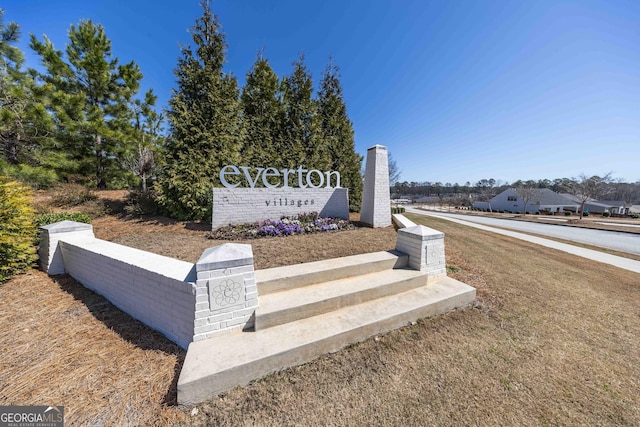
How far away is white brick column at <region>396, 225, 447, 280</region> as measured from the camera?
11.9ft

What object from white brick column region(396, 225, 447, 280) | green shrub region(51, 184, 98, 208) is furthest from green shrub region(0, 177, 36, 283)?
white brick column region(396, 225, 447, 280)

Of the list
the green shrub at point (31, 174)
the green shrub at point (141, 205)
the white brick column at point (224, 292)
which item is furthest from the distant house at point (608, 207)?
the green shrub at point (31, 174)

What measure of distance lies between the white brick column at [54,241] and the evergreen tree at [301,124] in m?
7.41

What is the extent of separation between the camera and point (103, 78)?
10.8 meters

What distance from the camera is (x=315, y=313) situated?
263 cm

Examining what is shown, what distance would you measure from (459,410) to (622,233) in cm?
2413

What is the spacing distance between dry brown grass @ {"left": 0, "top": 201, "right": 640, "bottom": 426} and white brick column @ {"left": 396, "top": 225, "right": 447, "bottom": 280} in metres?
0.76

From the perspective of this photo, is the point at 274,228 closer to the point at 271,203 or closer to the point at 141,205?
the point at 271,203

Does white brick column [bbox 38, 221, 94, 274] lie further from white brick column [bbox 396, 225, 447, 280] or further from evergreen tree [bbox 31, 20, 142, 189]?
evergreen tree [bbox 31, 20, 142, 189]

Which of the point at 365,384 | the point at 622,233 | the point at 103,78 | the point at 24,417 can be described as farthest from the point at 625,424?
the point at 622,233

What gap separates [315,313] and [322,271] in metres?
0.65

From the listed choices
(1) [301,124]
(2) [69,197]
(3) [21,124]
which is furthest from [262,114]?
(3) [21,124]

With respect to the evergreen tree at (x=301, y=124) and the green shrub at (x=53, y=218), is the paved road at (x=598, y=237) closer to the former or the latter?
the evergreen tree at (x=301, y=124)

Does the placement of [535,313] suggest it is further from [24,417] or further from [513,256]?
[24,417]
